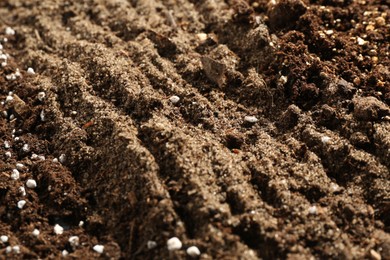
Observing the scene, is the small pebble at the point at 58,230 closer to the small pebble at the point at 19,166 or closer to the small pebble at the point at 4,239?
the small pebble at the point at 4,239

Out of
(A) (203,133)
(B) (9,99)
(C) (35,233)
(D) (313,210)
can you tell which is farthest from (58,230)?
(D) (313,210)

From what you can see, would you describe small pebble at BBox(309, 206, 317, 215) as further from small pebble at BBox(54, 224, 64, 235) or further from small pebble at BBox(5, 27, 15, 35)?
small pebble at BBox(5, 27, 15, 35)

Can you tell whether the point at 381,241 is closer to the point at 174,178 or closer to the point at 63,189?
the point at 174,178

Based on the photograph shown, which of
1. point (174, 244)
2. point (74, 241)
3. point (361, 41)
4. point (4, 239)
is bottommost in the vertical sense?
point (4, 239)

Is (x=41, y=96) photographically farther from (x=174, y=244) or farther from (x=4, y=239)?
(x=174, y=244)

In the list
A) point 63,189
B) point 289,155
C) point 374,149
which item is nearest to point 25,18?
point 63,189
